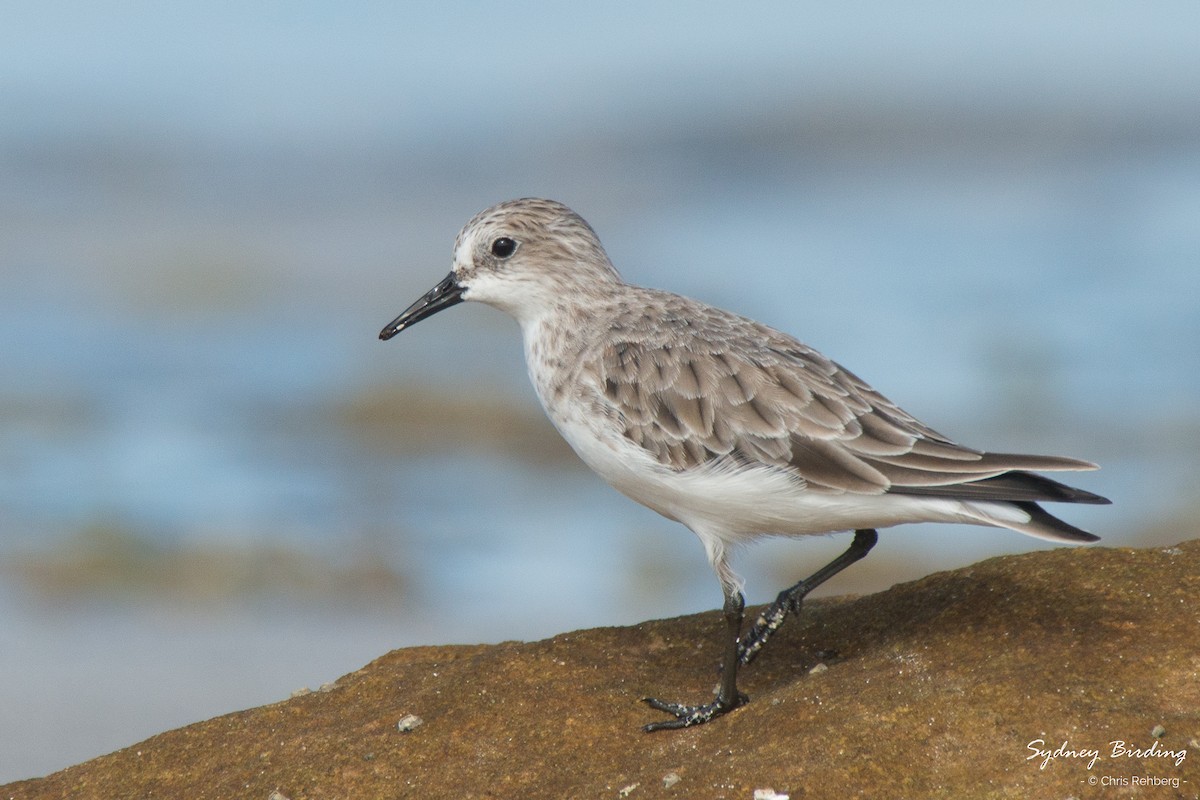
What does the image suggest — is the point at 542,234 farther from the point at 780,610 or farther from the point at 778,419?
the point at 780,610

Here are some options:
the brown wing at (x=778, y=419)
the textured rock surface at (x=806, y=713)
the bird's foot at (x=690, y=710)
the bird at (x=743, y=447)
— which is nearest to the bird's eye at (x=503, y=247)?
the bird at (x=743, y=447)

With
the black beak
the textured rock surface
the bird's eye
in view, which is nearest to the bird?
the textured rock surface

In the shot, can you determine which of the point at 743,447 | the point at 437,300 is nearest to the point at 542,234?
the point at 437,300

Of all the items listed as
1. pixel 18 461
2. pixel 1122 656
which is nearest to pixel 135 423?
pixel 18 461

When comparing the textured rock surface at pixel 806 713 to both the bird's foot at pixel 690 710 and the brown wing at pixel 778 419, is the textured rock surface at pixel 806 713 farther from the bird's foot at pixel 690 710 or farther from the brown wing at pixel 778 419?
the brown wing at pixel 778 419

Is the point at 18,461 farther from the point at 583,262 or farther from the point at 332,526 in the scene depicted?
the point at 583,262

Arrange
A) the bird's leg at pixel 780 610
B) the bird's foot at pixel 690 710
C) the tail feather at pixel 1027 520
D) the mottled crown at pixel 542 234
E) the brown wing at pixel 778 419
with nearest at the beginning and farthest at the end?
the tail feather at pixel 1027 520, the brown wing at pixel 778 419, the bird's foot at pixel 690 710, the bird's leg at pixel 780 610, the mottled crown at pixel 542 234

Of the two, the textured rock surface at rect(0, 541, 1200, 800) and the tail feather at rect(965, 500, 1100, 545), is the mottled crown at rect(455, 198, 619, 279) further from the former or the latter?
the tail feather at rect(965, 500, 1100, 545)
